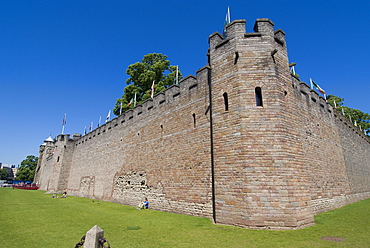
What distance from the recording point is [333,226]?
792 cm

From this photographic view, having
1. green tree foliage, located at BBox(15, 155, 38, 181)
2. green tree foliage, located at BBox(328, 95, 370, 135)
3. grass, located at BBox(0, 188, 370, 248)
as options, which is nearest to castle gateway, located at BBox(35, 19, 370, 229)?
grass, located at BBox(0, 188, 370, 248)

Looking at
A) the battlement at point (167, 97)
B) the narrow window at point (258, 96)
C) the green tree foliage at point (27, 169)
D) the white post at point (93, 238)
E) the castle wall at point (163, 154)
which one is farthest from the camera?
the green tree foliage at point (27, 169)

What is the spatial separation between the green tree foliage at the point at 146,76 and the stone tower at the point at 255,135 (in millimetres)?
19002

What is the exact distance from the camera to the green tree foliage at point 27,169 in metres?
70.6

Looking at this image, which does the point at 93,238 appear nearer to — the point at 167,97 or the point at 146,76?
the point at 167,97

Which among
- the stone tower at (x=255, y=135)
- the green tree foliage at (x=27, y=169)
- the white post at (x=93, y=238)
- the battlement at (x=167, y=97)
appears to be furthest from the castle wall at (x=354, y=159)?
the green tree foliage at (x=27, y=169)

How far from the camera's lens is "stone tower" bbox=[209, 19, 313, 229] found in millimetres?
7801

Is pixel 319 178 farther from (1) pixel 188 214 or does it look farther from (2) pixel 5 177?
(2) pixel 5 177

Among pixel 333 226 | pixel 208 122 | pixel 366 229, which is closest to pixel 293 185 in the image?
pixel 333 226

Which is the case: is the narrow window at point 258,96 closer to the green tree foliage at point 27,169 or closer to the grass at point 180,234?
the grass at point 180,234

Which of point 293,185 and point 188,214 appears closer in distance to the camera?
point 293,185

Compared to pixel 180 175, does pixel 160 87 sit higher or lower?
higher

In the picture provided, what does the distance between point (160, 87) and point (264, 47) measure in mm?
19082

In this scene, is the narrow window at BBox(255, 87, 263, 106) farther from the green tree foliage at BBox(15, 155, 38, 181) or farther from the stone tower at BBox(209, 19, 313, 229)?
the green tree foliage at BBox(15, 155, 38, 181)
